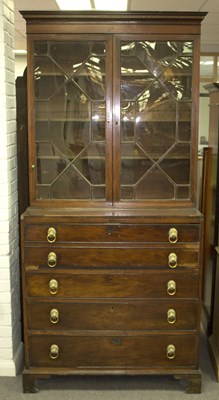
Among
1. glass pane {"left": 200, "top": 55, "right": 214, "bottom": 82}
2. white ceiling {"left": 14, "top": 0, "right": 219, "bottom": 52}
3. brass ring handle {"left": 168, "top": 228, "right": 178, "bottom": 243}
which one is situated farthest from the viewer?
glass pane {"left": 200, "top": 55, "right": 214, "bottom": 82}

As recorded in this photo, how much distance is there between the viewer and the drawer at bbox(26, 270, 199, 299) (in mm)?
2588

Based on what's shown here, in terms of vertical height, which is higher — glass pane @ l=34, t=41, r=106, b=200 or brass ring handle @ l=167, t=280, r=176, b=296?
glass pane @ l=34, t=41, r=106, b=200

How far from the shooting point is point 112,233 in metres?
2.55

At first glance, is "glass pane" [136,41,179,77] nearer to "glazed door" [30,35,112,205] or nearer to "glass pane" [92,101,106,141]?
"glazed door" [30,35,112,205]

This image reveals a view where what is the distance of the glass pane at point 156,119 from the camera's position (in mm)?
2568

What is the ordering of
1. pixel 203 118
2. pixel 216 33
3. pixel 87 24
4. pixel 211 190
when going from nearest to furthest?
pixel 87 24 → pixel 211 190 → pixel 216 33 → pixel 203 118

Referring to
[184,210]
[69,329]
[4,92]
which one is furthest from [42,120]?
[69,329]

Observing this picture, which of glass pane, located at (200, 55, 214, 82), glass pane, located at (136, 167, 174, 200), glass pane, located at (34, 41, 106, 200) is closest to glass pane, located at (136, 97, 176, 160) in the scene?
glass pane, located at (136, 167, 174, 200)

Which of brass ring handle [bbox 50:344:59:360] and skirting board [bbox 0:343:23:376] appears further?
skirting board [bbox 0:343:23:376]

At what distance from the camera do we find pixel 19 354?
2.93 meters

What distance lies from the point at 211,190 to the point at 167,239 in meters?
1.00

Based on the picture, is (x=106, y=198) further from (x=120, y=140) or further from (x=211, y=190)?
(x=211, y=190)

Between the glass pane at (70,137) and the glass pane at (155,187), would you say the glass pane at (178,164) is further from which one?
the glass pane at (70,137)

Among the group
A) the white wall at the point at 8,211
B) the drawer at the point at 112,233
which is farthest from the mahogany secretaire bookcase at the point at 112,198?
the white wall at the point at 8,211
